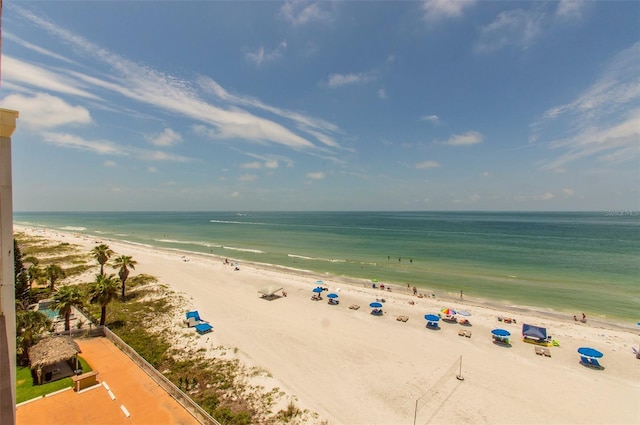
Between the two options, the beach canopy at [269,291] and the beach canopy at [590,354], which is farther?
the beach canopy at [269,291]

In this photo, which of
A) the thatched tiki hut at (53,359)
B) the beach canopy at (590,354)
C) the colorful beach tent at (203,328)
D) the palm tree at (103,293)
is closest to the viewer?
the thatched tiki hut at (53,359)

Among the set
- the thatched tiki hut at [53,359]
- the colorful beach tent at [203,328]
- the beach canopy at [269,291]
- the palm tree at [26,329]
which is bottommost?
the colorful beach tent at [203,328]

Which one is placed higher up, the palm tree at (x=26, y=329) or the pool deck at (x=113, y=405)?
the palm tree at (x=26, y=329)

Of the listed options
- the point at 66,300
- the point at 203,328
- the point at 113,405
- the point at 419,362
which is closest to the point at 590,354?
the point at 419,362

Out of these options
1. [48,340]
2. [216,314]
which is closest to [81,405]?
[48,340]

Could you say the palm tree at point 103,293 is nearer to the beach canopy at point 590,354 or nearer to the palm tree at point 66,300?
the palm tree at point 66,300

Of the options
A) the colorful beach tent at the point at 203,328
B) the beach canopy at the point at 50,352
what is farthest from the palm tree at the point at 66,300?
the colorful beach tent at the point at 203,328

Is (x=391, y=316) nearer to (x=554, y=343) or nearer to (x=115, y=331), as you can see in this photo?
(x=554, y=343)

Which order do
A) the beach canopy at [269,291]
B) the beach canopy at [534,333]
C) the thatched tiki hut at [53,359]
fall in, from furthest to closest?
the beach canopy at [269,291], the beach canopy at [534,333], the thatched tiki hut at [53,359]
